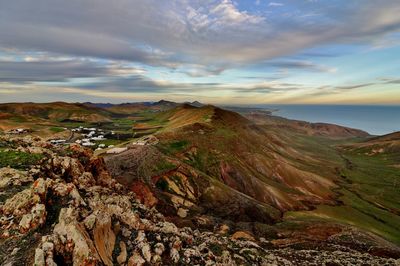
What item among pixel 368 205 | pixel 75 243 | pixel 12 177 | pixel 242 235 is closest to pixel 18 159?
pixel 12 177

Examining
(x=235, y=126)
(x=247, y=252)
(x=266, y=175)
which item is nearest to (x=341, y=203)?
(x=266, y=175)

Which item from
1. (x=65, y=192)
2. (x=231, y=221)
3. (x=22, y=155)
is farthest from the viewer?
(x=231, y=221)

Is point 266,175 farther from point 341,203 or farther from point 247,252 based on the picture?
point 247,252

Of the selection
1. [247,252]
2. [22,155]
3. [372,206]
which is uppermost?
[22,155]

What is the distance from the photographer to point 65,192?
25.7m

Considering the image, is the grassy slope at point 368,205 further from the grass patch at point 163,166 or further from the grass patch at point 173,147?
the grass patch at point 173,147

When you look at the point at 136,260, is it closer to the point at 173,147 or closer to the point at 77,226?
the point at 77,226

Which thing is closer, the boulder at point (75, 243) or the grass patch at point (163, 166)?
the boulder at point (75, 243)

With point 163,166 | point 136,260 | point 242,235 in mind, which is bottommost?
point 242,235

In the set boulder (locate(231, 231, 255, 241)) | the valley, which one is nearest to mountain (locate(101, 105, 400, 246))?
the valley

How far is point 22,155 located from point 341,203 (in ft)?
345

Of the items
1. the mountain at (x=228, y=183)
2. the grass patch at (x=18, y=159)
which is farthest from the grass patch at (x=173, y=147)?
the grass patch at (x=18, y=159)

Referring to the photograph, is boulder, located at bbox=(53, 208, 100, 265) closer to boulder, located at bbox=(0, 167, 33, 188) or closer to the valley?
the valley

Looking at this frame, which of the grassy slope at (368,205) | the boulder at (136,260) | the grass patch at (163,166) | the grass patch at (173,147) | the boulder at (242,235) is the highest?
the boulder at (136,260)
